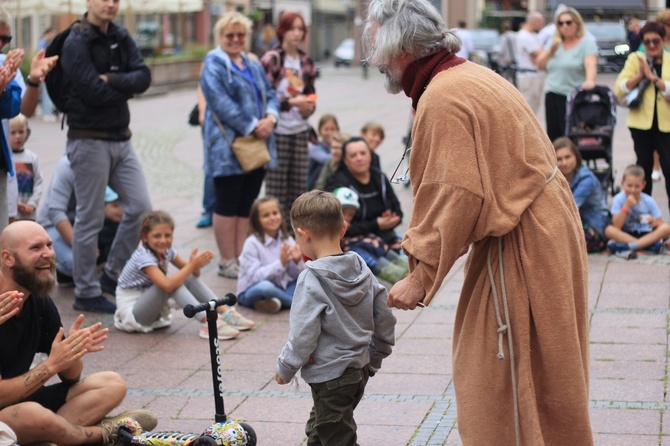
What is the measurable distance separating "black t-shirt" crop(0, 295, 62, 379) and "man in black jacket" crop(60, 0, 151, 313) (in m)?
2.42

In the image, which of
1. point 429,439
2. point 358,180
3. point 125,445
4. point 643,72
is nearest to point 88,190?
point 358,180

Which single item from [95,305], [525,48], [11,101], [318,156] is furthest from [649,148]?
[525,48]

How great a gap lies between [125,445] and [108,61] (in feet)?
10.4

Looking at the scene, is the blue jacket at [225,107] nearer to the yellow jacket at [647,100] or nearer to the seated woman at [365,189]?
the seated woman at [365,189]

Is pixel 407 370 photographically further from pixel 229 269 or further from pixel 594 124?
pixel 594 124

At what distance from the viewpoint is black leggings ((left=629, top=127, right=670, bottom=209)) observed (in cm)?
948

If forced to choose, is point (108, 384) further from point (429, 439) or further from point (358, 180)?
point (358, 180)

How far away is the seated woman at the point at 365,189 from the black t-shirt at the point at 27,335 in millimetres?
3667

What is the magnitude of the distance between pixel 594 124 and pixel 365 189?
3.13 m

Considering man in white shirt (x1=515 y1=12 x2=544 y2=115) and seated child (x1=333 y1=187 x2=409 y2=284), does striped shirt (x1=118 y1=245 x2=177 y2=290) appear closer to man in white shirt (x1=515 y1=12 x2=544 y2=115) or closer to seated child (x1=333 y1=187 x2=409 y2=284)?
seated child (x1=333 y1=187 x2=409 y2=284)

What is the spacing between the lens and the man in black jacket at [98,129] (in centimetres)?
707

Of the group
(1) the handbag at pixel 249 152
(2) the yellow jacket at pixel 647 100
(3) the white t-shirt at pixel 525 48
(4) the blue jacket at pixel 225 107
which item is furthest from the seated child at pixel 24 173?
(3) the white t-shirt at pixel 525 48

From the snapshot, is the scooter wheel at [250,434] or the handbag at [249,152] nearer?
the scooter wheel at [250,434]

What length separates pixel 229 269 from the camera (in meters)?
8.34
